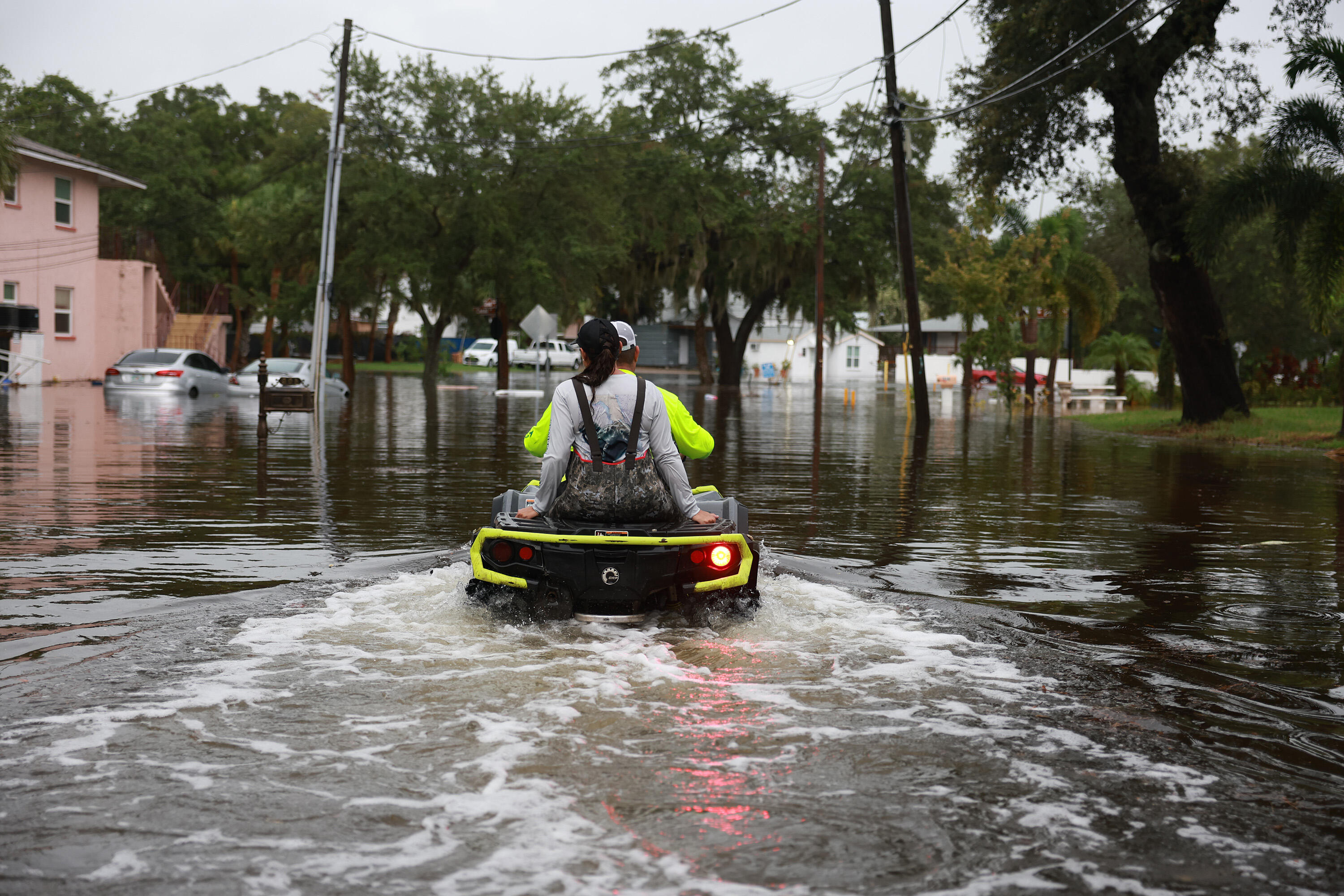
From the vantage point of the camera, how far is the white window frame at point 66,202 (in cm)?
3956

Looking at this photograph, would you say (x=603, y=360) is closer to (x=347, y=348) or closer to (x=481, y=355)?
(x=347, y=348)

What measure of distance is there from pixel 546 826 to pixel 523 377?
190 ft

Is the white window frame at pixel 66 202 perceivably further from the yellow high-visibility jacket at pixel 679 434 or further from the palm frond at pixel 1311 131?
the yellow high-visibility jacket at pixel 679 434

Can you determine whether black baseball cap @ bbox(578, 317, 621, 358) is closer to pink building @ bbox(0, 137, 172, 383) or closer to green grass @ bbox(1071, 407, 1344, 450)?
green grass @ bbox(1071, 407, 1344, 450)

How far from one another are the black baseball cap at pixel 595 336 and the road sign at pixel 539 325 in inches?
1316

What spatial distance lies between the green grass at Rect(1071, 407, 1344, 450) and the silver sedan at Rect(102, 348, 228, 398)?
22637 millimetres

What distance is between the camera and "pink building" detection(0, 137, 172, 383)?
3788cm

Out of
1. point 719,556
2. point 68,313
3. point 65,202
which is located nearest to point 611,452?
point 719,556

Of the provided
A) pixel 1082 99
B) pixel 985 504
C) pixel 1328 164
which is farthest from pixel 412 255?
pixel 985 504

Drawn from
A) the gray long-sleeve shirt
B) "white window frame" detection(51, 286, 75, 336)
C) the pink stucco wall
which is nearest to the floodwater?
the gray long-sleeve shirt

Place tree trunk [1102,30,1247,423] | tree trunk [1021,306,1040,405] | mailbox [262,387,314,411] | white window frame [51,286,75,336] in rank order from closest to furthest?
mailbox [262,387,314,411]
tree trunk [1102,30,1247,423]
white window frame [51,286,75,336]
tree trunk [1021,306,1040,405]

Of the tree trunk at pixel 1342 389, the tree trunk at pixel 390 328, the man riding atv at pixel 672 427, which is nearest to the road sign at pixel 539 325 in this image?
the tree trunk at pixel 390 328

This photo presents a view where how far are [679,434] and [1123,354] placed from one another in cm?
4468

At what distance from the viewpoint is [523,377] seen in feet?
201
